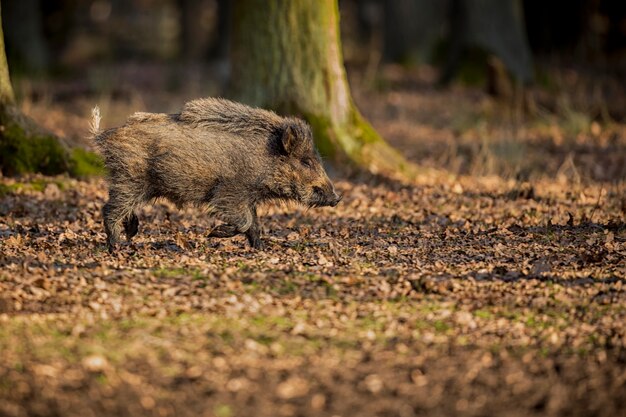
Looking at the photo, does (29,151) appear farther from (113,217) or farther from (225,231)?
(225,231)

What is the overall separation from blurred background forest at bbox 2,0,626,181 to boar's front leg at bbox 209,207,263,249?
168 inches

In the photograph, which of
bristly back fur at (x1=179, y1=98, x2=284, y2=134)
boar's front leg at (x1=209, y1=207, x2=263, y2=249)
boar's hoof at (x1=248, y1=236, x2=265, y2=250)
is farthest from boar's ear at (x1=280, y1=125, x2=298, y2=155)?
boar's hoof at (x1=248, y1=236, x2=265, y2=250)

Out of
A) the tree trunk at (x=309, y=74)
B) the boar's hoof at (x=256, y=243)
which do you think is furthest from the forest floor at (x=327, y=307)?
the tree trunk at (x=309, y=74)

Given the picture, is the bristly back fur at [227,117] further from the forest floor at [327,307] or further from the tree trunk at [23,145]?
the tree trunk at [23,145]

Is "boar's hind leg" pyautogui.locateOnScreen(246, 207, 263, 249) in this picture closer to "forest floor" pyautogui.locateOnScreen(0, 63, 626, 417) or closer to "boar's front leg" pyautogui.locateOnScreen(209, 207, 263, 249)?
"boar's front leg" pyautogui.locateOnScreen(209, 207, 263, 249)

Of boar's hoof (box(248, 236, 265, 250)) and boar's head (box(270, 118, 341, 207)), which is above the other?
boar's head (box(270, 118, 341, 207))

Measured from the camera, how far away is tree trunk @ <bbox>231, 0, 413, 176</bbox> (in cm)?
1095

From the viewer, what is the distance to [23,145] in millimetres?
9867

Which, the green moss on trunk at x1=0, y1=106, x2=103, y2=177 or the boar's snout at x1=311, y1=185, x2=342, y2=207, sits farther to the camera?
the green moss on trunk at x1=0, y1=106, x2=103, y2=177

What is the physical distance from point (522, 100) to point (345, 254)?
9627mm

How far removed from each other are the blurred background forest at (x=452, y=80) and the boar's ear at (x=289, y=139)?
408cm

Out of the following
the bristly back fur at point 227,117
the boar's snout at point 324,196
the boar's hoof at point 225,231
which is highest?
the bristly back fur at point 227,117

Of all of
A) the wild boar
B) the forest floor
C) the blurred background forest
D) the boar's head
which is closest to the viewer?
the forest floor

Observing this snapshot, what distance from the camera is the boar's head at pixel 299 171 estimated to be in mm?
7988
